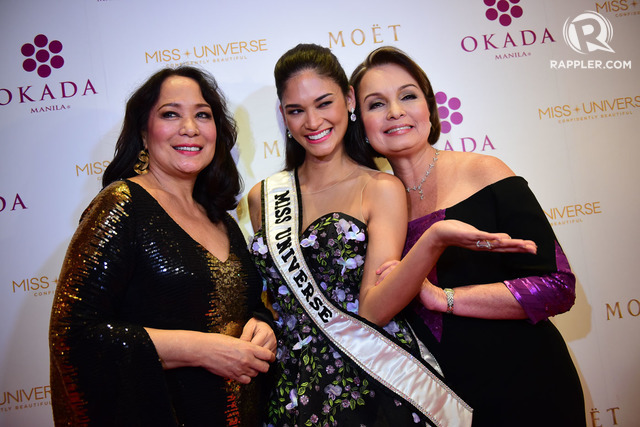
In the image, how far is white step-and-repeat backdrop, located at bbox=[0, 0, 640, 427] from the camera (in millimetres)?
2420

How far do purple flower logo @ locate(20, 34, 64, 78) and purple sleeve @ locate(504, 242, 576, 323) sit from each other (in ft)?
7.63

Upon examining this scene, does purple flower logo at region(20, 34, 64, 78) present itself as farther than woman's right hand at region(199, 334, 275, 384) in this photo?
Yes

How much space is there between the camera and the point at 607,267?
2469mm

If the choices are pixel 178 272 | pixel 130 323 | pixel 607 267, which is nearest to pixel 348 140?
pixel 178 272

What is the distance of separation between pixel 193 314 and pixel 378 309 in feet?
2.02

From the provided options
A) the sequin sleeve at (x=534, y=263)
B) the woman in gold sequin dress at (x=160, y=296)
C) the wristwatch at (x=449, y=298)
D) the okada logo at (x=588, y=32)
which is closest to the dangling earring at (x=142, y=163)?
the woman in gold sequin dress at (x=160, y=296)

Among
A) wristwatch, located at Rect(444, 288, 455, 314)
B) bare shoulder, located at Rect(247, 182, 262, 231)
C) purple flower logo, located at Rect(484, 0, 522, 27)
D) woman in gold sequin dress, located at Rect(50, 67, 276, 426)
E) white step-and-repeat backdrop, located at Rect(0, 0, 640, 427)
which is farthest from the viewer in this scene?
purple flower logo, located at Rect(484, 0, 522, 27)

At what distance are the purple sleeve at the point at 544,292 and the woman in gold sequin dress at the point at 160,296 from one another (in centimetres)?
87

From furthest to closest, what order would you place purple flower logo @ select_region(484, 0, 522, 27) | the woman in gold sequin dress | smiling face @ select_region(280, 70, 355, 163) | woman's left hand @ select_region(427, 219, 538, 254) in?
purple flower logo @ select_region(484, 0, 522, 27), smiling face @ select_region(280, 70, 355, 163), the woman in gold sequin dress, woman's left hand @ select_region(427, 219, 538, 254)

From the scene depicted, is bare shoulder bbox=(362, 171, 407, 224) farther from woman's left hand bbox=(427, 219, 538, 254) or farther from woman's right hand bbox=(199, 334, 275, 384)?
woman's right hand bbox=(199, 334, 275, 384)

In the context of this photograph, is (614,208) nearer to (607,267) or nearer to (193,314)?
(607,267)

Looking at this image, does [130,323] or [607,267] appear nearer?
[130,323]

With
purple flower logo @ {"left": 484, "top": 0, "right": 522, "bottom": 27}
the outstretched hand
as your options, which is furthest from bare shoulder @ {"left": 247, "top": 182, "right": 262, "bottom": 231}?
purple flower logo @ {"left": 484, "top": 0, "right": 522, "bottom": 27}

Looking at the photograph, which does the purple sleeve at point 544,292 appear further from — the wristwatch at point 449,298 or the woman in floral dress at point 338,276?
the woman in floral dress at point 338,276
